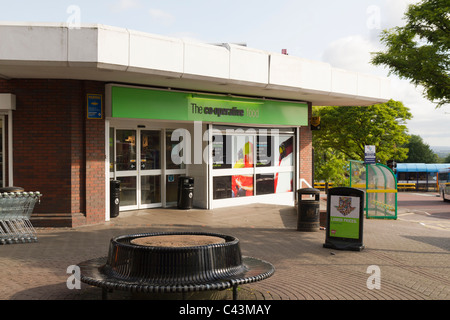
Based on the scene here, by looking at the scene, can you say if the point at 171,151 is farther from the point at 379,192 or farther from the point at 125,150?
the point at 379,192

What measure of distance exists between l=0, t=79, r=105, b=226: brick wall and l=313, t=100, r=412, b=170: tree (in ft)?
91.9

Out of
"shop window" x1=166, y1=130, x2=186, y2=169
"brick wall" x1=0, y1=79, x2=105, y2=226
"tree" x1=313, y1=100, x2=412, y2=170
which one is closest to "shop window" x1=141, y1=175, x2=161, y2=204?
"shop window" x1=166, y1=130, x2=186, y2=169

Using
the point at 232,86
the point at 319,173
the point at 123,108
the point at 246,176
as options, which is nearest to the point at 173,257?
the point at 123,108

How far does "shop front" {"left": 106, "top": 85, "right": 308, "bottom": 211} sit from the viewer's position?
13141 millimetres

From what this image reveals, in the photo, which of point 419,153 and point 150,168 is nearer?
point 150,168

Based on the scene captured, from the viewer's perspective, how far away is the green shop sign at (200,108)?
12266 mm

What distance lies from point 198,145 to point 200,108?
1324 millimetres

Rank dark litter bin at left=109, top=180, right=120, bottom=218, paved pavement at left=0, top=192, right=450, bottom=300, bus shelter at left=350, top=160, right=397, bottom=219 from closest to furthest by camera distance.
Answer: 1. paved pavement at left=0, top=192, right=450, bottom=300
2. dark litter bin at left=109, top=180, right=120, bottom=218
3. bus shelter at left=350, top=160, right=397, bottom=219

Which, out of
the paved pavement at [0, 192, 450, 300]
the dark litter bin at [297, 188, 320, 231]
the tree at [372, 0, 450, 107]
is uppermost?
the tree at [372, 0, 450, 107]

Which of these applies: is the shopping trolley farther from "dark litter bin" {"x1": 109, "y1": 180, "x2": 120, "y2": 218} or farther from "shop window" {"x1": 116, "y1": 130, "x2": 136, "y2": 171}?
"shop window" {"x1": 116, "y1": 130, "x2": 136, "y2": 171}

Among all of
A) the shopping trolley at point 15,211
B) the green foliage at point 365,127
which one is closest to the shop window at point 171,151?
the shopping trolley at point 15,211

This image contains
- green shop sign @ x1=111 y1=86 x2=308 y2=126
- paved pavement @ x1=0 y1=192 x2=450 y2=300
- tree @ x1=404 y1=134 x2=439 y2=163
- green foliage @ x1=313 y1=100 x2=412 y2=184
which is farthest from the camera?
tree @ x1=404 y1=134 x2=439 y2=163

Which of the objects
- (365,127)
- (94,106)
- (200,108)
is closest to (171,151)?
(200,108)

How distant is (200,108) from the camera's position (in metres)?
14.0
